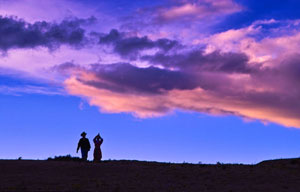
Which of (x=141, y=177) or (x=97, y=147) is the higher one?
(x=97, y=147)

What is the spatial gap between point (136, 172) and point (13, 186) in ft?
25.8

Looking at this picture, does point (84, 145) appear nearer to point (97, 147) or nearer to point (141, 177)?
point (97, 147)

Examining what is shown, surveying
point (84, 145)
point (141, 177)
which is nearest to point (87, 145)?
point (84, 145)

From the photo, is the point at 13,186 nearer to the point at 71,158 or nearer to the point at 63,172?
the point at 63,172

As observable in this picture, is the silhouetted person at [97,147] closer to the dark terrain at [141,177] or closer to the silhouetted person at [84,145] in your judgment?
the silhouetted person at [84,145]

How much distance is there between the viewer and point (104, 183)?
24.0 metres

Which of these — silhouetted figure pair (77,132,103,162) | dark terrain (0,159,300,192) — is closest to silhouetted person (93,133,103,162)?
silhouetted figure pair (77,132,103,162)

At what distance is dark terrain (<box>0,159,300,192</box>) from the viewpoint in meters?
23.2

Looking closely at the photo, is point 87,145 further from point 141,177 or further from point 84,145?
point 141,177

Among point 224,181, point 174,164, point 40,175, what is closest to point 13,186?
point 40,175

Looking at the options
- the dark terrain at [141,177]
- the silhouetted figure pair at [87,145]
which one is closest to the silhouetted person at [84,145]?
the silhouetted figure pair at [87,145]

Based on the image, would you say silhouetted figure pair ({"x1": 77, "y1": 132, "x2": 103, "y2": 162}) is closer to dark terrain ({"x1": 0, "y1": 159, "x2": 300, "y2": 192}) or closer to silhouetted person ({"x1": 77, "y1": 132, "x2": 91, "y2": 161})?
silhouetted person ({"x1": 77, "y1": 132, "x2": 91, "y2": 161})

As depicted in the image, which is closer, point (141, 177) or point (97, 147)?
point (141, 177)

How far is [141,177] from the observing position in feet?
86.2
